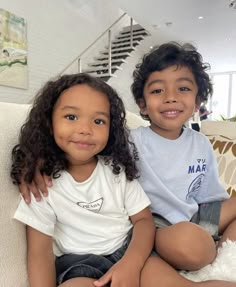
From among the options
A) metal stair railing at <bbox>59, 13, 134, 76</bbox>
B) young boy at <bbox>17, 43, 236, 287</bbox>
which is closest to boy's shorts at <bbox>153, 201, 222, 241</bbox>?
young boy at <bbox>17, 43, 236, 287</bbox>

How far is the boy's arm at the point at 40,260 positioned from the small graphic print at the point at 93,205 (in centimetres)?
11

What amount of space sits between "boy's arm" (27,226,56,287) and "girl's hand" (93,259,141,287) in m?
0.11

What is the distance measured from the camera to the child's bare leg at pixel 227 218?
2.86 feet

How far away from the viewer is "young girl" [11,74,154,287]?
665 millimetres

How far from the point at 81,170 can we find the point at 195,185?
386mm

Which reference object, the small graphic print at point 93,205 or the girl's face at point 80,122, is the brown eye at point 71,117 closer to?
the girl's face at point 80,122

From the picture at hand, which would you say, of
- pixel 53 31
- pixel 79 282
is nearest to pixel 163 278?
pixel 79 282

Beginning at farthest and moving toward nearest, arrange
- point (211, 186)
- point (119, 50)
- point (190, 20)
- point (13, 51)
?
point (119, 50), point (190, 20), point (13, 51), point (211, 186)

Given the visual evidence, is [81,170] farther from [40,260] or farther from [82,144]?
[40,260]

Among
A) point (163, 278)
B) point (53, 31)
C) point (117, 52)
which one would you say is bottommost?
point (163, 278)

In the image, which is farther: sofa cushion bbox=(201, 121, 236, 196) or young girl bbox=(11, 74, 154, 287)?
sofa cushion bbox=(201, 121, 236, 196)

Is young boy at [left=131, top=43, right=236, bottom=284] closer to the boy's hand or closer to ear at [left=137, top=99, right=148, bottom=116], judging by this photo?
ear at [left=137, top=99, right=148, bottom=116]

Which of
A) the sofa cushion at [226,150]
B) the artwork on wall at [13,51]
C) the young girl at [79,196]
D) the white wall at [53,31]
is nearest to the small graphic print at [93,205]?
the young girl at [79,196]

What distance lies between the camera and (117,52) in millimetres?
6129
